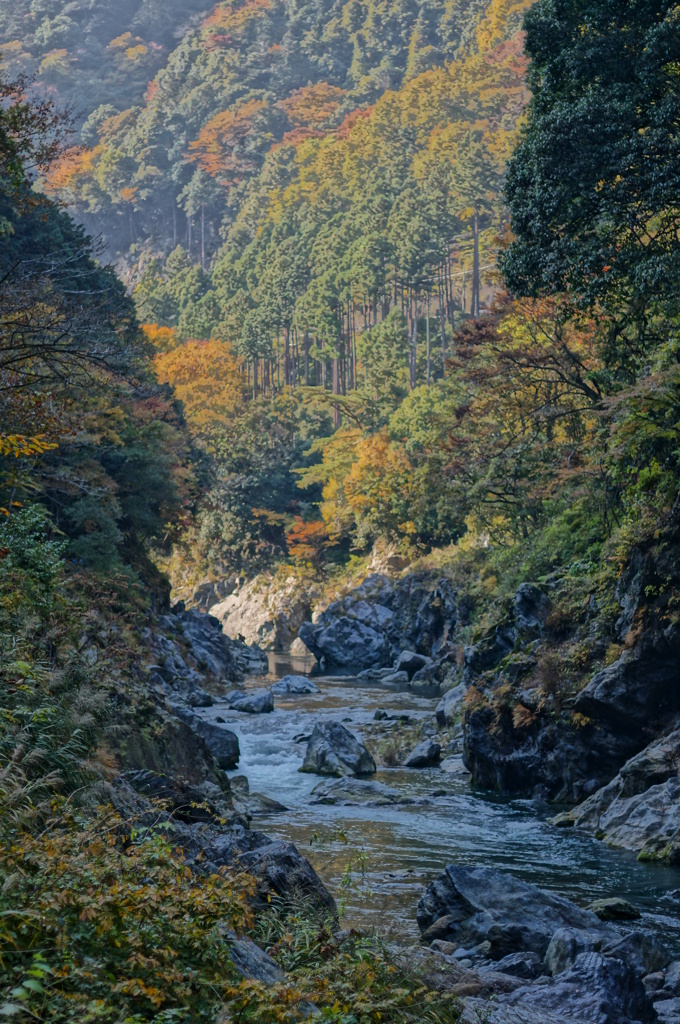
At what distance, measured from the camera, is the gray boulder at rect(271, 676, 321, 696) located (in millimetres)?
30984

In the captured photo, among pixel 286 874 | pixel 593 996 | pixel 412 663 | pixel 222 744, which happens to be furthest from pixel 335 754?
pixel 412 663

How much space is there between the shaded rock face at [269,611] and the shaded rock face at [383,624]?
30.5 ft

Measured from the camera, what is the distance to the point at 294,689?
31.1m

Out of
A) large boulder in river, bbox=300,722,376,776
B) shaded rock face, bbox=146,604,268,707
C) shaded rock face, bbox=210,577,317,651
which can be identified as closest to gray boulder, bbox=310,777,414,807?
large boulder in river, bbox=300,722,376,776

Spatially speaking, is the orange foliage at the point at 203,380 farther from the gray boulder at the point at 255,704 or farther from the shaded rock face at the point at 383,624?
the gray boulder at the point at 255,704

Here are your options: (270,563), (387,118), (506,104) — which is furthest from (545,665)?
(387,118)

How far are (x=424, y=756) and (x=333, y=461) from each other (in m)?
39.3

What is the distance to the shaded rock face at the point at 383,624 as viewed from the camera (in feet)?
125

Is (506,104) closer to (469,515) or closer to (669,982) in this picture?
(469,515)

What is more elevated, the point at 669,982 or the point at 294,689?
the point at 669,982

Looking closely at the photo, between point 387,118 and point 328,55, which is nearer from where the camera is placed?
point 387,118

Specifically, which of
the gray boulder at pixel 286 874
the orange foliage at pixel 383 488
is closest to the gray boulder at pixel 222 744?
the gray boulder at pixel 286 874

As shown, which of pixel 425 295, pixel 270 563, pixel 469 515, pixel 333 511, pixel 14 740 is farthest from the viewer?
pixel 425 295

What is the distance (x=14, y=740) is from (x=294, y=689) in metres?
23.9
